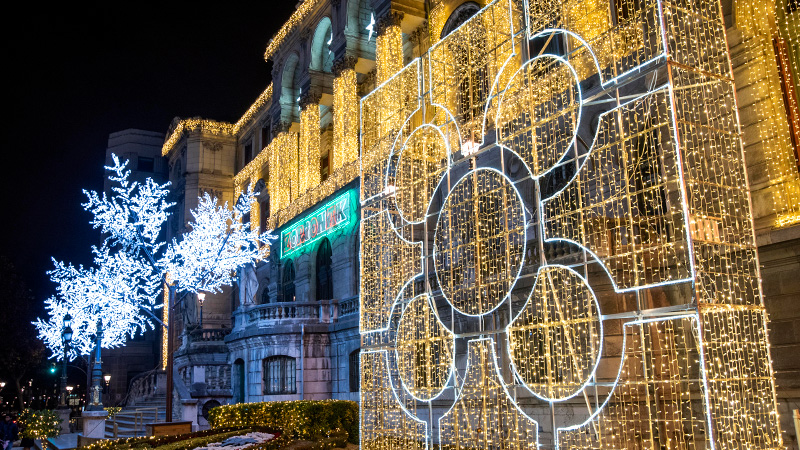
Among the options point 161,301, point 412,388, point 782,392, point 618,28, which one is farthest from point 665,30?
point 161,301

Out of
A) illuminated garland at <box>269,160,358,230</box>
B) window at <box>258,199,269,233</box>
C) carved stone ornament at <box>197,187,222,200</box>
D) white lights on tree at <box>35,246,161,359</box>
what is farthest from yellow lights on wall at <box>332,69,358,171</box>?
carved stone ornament at <box>197,187,222,200</box>

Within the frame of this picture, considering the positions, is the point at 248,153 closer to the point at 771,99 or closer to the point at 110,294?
the point at 110,294

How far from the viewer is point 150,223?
22828 mm

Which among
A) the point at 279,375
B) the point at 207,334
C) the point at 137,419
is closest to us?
the point at 279,375

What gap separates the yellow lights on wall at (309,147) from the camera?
33.3 meters

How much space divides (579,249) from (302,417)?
809cm

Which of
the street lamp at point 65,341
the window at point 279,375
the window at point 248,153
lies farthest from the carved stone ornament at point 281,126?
the window at point 279,375

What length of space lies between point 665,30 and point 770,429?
562 centimetres

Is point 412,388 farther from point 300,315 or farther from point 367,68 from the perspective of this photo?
point 367,68

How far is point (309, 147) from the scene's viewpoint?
33.7 metres

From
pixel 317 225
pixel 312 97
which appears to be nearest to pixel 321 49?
pixel 312 97

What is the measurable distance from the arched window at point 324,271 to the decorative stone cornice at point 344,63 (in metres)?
8.12

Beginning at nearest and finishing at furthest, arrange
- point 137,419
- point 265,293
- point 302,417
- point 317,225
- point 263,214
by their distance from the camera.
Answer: point 302,417
point 137,419
point 317,225
point 265,293
point 263,214

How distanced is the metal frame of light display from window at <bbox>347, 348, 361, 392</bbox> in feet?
27.5
